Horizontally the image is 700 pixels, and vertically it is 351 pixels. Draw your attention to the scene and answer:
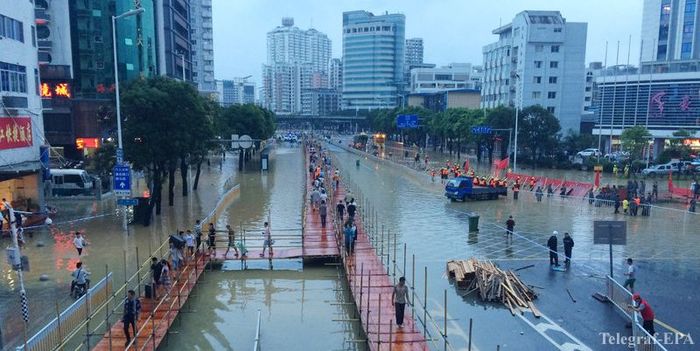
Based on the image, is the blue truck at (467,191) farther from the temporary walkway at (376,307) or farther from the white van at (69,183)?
the white van at (69,183)

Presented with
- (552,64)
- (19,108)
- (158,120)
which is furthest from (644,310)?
(552,64)

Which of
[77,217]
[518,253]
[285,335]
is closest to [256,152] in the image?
[77,217]

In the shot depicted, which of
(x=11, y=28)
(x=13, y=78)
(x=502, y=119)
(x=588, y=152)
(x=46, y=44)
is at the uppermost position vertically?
(x=46, y=44)

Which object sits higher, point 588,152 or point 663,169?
point 588,152

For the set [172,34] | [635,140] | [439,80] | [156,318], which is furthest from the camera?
[439,80]

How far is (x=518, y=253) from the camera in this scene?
22.5 metres

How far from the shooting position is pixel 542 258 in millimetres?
21641

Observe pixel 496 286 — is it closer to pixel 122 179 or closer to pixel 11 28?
pixel 122 179

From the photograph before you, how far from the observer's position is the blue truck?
3694cm

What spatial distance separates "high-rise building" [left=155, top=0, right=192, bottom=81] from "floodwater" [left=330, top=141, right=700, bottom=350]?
47.3m

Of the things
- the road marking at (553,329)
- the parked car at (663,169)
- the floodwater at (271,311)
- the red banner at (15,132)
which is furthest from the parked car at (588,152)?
the red banner at (15,132)

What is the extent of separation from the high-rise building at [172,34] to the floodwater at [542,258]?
47.3 meters

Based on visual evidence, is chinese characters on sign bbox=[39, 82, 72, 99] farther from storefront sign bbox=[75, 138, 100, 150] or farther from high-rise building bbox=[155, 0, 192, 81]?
high-rise building bbox=[155, 0, 192, 81]

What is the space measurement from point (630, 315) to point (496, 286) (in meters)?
3.86
